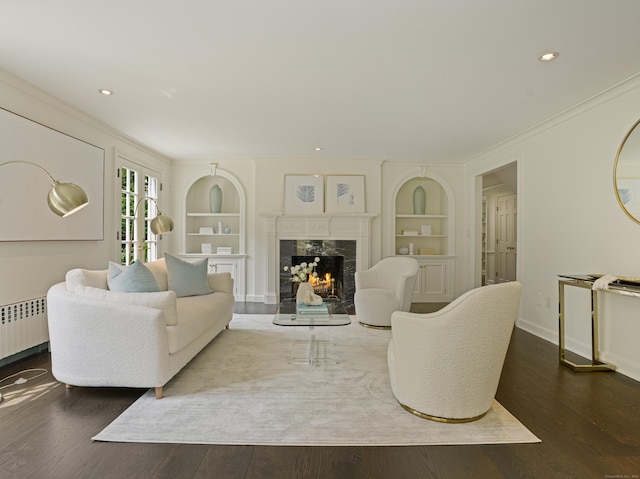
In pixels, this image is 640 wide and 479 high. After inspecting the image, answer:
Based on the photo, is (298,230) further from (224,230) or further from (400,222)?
→ (400,222)

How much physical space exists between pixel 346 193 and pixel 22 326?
461cm

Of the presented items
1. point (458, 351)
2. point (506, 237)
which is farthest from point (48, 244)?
point (506, 237)

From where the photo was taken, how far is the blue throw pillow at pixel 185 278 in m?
3.94

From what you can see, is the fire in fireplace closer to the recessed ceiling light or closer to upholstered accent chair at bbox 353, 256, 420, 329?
upholstered accent chair at bbox 353, 256, 420, 329

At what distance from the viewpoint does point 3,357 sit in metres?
3.09

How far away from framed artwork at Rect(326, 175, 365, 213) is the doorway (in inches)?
122

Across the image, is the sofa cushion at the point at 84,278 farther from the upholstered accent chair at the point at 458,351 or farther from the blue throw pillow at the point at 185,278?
the upholstered accent chair at the point at 458,351

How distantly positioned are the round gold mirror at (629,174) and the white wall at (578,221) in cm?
7

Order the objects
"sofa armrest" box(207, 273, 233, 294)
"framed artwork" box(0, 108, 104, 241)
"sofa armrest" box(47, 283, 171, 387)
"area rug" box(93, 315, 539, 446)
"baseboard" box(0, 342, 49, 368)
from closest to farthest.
A: 1. "area rug" box(93, 315, 539, 446)
2. "sofa armrest" box(47, 283, 171, 387)
3. "framed artwork" box(0, 108, 104, 241)
4. "baseboard" box(0, 342, 49, 368)
5. "sofa armrest" box(207, 273, 233, 294)

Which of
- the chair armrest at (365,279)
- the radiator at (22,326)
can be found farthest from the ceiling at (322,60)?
the radiator at (22,326)

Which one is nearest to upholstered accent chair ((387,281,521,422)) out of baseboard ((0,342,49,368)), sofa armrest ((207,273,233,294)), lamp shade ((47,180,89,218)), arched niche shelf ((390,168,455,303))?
lamp shade ((47,180,89,218))

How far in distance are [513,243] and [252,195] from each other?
5573 millimetres

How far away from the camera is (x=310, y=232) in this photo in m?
6.22

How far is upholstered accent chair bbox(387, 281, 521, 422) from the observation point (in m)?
2.09
